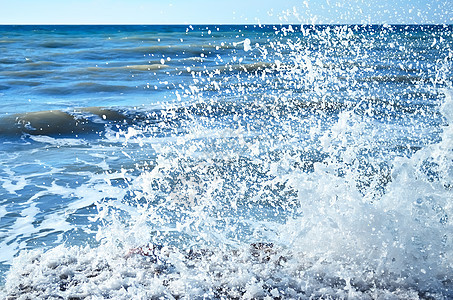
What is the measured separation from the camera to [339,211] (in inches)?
119

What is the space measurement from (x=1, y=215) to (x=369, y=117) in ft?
19.6

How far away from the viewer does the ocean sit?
268cm

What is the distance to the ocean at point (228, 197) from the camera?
2.68m

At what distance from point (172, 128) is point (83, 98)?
4.01 m

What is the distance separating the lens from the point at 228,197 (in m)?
4.36

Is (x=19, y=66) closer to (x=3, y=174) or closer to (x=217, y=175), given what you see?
(x=3, y=174)

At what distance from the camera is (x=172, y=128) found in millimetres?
7719

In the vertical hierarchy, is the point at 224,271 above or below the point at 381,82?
below

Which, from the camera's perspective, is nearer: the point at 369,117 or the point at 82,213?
the point at 82,213

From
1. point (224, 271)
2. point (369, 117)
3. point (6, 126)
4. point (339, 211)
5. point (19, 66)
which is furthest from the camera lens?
point (19, 66)

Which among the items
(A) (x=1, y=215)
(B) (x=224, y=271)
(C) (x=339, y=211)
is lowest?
(A) (x=1, y=215)

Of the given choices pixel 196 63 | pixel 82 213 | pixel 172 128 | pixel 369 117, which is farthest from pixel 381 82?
pixel 82 213

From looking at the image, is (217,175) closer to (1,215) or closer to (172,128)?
(1,215)

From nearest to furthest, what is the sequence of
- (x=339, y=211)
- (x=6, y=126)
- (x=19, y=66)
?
(x=339, y=211) < (x=6, y=126) < (x=19, y=66)
